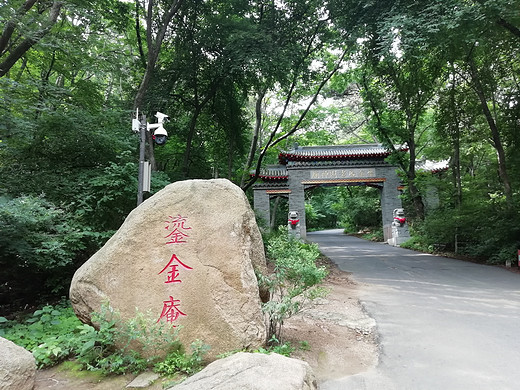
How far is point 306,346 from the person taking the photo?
3.82 metres

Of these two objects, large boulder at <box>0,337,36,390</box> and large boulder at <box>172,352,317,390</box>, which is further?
large boulder at <box>0,337,36,390</box>

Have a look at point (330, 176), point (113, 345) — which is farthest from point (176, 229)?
point (330, 176)

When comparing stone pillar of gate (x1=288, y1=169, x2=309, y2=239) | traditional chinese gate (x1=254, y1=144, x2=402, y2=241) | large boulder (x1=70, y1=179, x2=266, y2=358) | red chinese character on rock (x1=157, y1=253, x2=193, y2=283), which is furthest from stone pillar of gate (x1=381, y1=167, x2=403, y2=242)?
red chinese character on rock (x1=157, y1=253, x2=193, y2=283)

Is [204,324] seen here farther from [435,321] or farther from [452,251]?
[452,251]

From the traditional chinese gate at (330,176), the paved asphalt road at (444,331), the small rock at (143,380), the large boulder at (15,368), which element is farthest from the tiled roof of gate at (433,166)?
the large boulder at (15,368)

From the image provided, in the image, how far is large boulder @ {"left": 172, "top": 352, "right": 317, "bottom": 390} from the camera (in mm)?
2143

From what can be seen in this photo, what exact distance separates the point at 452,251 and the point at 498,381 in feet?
39.3

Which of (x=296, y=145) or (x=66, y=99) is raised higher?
(x=296, y=145)

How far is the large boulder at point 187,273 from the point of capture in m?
3.39

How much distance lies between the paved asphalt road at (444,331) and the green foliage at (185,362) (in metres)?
1.21

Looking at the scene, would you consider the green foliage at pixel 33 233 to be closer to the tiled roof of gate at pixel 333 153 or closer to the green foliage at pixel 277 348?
the green foliage at pixel 277 348

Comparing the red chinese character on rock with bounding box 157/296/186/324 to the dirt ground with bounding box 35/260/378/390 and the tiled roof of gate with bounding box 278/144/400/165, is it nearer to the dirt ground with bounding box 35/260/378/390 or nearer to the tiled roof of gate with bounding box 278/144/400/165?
the dirt ground with bounding box 35/260/378/390

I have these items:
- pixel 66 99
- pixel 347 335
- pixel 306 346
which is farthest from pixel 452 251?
pixel 66 99

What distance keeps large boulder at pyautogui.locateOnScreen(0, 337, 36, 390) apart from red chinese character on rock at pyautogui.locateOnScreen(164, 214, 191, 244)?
1624 mm
